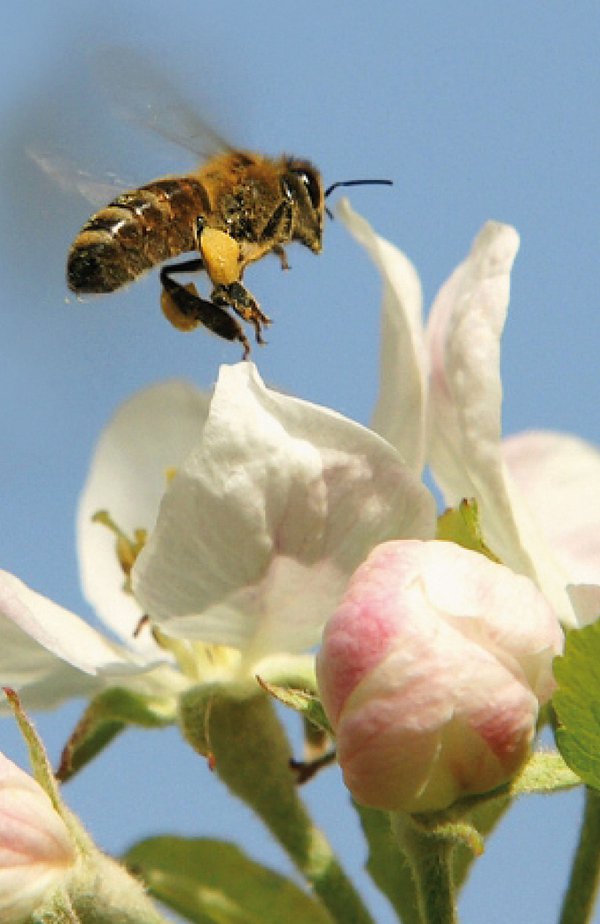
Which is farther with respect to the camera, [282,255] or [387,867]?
[282,255]

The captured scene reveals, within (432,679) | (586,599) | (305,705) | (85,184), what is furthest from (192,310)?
(432,679)

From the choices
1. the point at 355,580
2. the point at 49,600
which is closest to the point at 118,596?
the point at 49,600

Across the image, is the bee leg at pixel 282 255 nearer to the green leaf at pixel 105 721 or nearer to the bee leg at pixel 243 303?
the bee leg at pixel 243 303

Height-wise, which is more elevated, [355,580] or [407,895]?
[355,580]

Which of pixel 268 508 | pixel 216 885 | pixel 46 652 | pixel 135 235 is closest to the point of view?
pixel 268 508

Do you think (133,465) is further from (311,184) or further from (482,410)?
(482,410)

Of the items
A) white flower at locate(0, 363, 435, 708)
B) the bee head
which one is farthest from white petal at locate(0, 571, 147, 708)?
the bee head

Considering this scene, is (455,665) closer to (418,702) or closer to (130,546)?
(418,702)
